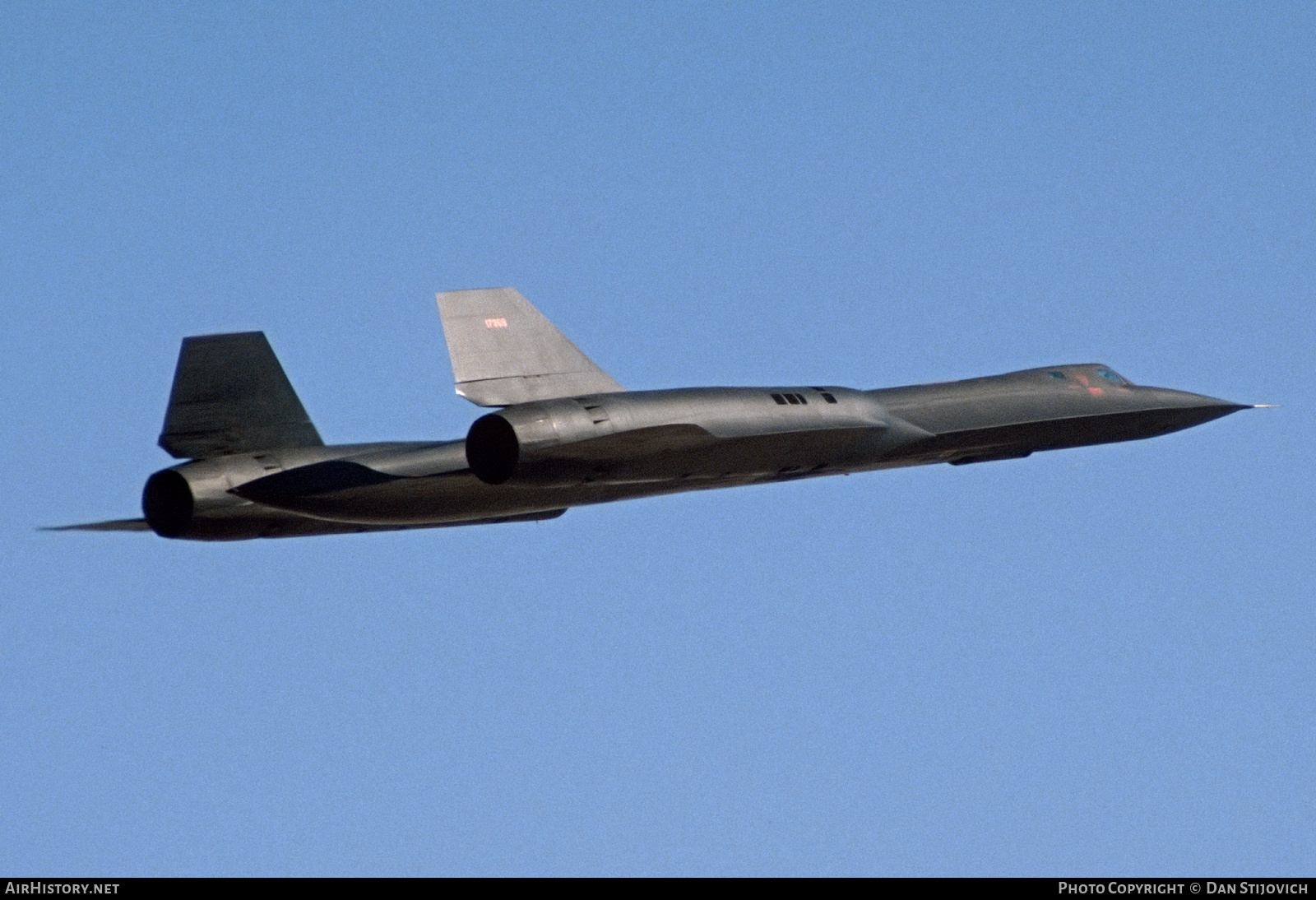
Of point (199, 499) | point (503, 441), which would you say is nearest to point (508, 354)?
point (503, 441)

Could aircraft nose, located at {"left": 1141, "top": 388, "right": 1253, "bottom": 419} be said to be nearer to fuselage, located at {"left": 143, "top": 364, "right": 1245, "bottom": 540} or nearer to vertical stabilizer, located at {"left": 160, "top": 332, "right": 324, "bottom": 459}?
fuselage, located at {"left": 143, "top": 364, "right": 1245, "bottom": 540}

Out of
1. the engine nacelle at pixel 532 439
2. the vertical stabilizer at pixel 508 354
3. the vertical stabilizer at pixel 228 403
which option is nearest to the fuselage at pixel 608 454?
the engine nacelle at pixel 532 439

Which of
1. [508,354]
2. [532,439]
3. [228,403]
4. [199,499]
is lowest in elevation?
[532,439]

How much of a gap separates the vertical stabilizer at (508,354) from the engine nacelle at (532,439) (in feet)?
5.45

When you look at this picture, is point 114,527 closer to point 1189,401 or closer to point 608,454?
point 608,454

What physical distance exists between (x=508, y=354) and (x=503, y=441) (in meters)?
2.75

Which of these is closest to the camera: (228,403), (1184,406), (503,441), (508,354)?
(503,441)

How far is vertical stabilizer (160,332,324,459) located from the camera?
1325 inches

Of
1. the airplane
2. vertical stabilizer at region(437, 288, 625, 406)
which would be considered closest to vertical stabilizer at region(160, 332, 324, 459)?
the airplane

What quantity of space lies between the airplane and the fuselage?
3 centimetres

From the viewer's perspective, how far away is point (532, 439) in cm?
2989

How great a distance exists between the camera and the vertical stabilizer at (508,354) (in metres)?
32.2
